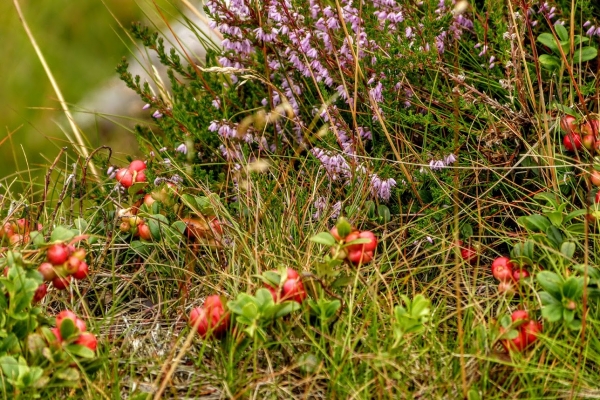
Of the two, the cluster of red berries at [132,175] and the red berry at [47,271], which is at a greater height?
the red berry at [47,271]

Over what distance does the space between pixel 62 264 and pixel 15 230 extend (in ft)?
2.27

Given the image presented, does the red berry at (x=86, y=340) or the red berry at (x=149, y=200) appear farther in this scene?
the red berry at (x=149, y=200)

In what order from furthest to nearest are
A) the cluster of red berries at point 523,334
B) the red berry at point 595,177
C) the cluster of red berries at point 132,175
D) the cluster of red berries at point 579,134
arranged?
the cluster of red berries at point 132,175, the cluster of red berries at point 579,134, the red berry at point 595,177, the cluster of red berries at point 523,334

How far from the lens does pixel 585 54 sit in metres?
2.67

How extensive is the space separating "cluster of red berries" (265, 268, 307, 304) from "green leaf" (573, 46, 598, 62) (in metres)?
1.34

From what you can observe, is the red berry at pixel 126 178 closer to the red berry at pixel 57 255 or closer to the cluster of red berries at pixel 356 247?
the red berry at pixel 57 255

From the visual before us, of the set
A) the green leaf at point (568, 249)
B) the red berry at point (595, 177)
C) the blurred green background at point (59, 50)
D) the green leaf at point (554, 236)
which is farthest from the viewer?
the blurred green background at point (59, 50)

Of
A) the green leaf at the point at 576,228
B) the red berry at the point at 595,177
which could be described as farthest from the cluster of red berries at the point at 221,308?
the red berry at the point at 595,177

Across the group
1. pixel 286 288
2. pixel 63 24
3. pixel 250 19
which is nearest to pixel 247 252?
pixel 286 288

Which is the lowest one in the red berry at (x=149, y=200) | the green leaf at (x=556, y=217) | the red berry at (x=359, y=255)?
the green leaf at (x=556, y=217)

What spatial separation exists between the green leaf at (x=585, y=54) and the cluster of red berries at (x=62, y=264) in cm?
177

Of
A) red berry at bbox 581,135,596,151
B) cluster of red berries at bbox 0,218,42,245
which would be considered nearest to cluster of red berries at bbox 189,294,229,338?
cluster of red berries at bbox 0,218,42,245

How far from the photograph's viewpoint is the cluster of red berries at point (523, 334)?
6.15 feet

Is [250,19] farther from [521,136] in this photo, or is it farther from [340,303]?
[340,303]
